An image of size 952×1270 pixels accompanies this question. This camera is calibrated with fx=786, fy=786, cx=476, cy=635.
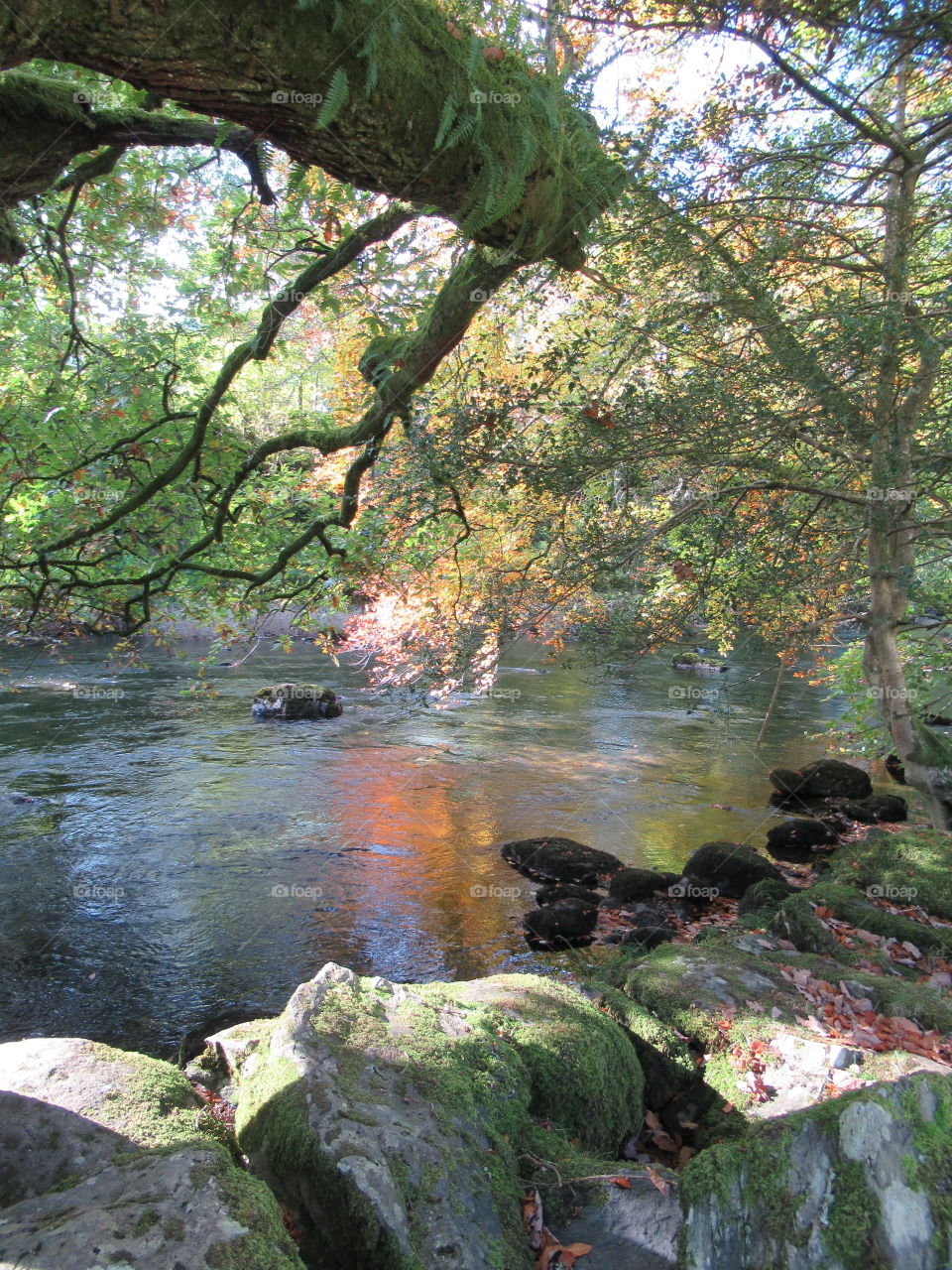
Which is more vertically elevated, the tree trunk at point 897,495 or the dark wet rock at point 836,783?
the tree trunk at point 897,495

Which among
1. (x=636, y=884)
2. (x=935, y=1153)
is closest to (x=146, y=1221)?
(x=935, y=1153)

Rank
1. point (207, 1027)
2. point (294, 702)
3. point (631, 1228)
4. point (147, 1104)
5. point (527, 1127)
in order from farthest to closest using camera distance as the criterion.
A: point (294, 702)
point (207, 1027)
point (527, 1127)
point (147, 1104)
point (631, 1228)

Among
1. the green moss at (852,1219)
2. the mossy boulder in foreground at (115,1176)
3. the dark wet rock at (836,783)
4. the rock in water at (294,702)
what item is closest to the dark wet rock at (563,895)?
the dark wet rock at (836,783)

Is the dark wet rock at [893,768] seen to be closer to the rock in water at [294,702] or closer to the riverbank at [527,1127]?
the riverbank at [527,1127]

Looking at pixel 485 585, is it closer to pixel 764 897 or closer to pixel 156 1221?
pixel 764 897

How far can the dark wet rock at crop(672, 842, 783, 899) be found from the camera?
959cm

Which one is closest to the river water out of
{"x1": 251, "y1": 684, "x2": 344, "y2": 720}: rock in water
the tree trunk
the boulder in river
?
{"x1": 251, "y1": 684, "x2": 344, "y2": 720}: rock in water

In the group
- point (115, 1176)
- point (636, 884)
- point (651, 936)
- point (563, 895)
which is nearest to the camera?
point (115, 1176)

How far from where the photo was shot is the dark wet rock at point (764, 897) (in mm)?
8453

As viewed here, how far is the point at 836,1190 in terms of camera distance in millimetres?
2148

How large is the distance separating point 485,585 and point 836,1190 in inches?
258

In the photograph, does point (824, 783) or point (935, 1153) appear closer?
point (935, 1153)

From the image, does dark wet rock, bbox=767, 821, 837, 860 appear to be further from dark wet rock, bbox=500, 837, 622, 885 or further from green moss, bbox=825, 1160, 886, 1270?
green moss, bbox=825, 1160, 886, 1270

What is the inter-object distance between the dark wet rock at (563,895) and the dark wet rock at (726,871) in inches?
43.0
